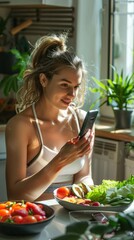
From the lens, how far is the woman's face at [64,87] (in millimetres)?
2354

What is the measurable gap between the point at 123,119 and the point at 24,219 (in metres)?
1.75

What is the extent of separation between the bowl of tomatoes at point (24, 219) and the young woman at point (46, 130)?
0.45 metres

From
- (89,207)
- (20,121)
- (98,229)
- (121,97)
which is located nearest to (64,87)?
(20,121)

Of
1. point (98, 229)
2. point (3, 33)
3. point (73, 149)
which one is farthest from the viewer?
point (3, 33)

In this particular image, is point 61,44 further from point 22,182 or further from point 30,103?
point 22,182

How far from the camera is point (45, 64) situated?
2.43 metres

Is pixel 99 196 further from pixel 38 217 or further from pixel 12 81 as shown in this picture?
pixel 12 81

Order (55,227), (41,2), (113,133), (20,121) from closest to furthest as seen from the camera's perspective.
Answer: (55,227), (20,121), (113,133), (41,2)

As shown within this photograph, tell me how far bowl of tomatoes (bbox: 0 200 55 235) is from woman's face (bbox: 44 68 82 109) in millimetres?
741

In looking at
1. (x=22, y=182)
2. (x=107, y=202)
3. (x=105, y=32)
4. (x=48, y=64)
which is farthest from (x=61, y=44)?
(x=105, y=32)

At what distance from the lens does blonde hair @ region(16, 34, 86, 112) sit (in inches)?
94.6

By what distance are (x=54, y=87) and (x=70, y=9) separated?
4.27 feet

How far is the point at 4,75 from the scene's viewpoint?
3.79 m

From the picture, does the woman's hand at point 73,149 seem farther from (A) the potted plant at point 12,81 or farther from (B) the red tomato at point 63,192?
(A) the potted plant at point 12,81
